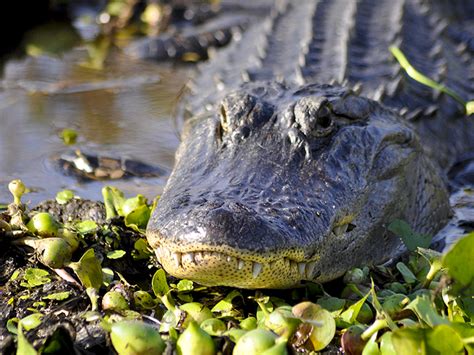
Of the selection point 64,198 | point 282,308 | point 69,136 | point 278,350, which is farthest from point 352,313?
point 69,136

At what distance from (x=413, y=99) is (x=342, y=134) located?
1.71 metres

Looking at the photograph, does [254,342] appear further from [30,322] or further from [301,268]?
[30,322]

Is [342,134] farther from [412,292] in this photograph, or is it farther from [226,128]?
[412,292]

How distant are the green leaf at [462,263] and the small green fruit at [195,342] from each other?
2.44 feet

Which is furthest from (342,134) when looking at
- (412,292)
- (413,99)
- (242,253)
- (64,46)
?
(64,46)

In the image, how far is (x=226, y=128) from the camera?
135 inches

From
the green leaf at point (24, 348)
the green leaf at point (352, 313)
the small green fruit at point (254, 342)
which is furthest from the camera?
the green leaf at point (352, 313)

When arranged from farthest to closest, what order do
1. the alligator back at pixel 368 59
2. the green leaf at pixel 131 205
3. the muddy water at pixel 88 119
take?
the alligator back at pixel 368 59
the muddy water at pixel 88 119
the green leaf at pixel 131 205

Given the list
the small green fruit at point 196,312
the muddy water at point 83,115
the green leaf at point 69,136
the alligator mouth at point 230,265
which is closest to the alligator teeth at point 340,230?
the alligator mouth at point 230,265

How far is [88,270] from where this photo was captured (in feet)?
9.49

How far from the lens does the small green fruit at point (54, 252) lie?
295 cm

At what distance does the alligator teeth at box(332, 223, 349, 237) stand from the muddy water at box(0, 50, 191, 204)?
149cm

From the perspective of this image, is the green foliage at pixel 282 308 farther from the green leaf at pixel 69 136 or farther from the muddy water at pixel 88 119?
the green leaf at pixel 69 136

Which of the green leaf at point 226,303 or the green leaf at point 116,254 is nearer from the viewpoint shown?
the green leaf at point 226,303
